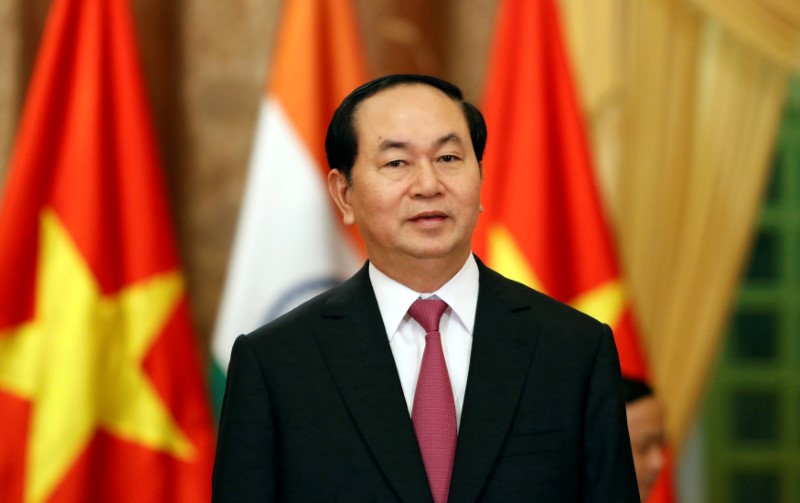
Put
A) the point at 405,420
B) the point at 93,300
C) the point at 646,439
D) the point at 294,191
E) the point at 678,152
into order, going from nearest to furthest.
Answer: the point at 405,420 < the point at 646,439 < the point at 93,300 < the point at 294,191 < the point at 678,152

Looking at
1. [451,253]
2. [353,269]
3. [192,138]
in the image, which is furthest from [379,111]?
[192,138]

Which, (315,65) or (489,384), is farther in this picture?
(315,65)

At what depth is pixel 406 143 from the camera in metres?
1.26

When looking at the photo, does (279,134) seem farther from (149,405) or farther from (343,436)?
(343,436)

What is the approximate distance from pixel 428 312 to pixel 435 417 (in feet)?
0.45

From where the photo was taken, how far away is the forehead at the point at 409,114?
1.26 metres

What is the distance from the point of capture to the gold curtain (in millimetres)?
3107

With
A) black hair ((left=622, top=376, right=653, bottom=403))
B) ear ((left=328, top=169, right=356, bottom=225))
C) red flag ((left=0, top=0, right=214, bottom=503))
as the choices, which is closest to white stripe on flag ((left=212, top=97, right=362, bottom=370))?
red flag ((left=0, top=0, right=214, bottom=503))

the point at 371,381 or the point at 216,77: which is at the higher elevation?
the point at 216,77

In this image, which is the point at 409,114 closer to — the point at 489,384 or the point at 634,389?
the point at 489,384

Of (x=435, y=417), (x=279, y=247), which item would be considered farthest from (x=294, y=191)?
(x=435, y=417)

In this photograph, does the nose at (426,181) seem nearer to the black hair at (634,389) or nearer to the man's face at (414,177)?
the man's face at (414,177)

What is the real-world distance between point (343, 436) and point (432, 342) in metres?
0.16

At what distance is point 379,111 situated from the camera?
4.21 ft
